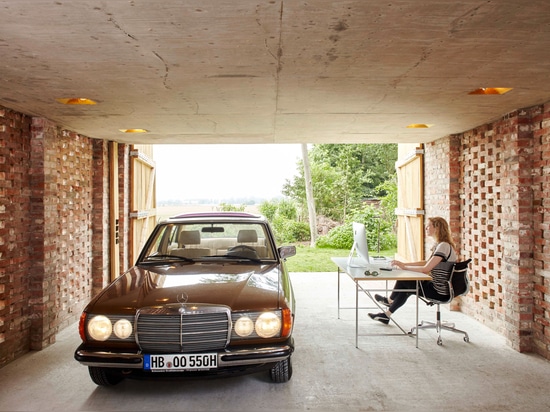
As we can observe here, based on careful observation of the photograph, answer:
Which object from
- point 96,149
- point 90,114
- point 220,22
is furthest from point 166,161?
point 220,22

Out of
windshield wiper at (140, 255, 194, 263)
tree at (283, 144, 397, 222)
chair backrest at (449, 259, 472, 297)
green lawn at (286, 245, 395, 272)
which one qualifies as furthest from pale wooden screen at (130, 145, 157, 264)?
tree at (283, 144, 397, 222)

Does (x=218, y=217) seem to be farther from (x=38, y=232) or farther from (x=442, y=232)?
(x=442, y=232)

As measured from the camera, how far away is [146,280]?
152 inches

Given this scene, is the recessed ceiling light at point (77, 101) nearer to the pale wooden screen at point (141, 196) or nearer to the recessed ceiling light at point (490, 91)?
the pale wooden screen at point (141, 196)

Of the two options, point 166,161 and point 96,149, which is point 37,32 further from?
point 166,161

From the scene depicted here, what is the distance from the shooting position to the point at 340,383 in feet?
12.9

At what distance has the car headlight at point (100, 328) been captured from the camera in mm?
3311

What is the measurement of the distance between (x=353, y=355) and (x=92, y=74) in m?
3.82

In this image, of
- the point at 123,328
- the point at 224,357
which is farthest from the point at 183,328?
the point at 123,328

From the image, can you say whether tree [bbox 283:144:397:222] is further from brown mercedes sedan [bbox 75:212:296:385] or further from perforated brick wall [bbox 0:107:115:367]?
brown mercedes sedan [bbox 75:212:296:385]

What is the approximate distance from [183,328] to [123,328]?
0.48 metres

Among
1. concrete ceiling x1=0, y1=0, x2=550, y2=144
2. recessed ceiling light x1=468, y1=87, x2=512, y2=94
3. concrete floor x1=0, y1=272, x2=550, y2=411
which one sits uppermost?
recessed ceiling light x1=468, y1=87, x2=512, y2=94

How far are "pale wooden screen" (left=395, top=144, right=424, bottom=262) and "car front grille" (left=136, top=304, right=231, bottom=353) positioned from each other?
545 cm

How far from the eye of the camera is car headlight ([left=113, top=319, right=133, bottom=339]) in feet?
10.8
